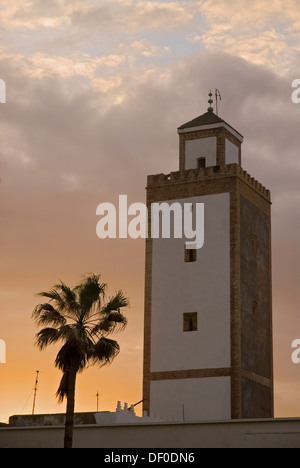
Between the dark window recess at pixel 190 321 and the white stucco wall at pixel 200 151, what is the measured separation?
907cm

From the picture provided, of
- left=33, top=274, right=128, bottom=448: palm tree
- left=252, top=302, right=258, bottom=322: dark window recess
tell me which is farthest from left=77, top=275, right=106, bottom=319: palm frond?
left=252, top=302, right=258, bottom=322: dark window recess

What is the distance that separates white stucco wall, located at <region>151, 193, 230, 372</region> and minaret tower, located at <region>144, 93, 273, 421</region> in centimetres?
6

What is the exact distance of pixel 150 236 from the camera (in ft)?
180

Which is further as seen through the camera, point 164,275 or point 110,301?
point 164,275

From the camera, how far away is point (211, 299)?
5194cm

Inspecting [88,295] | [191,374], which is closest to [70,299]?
[88,295]

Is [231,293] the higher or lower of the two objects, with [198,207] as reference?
lower

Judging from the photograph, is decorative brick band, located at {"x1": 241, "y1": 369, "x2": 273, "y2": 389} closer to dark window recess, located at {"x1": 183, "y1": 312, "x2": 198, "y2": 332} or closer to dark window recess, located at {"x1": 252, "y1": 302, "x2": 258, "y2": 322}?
dark window recess, located at {"x1": 252, "y1": 302, "x2": 258, "y2": 322}
